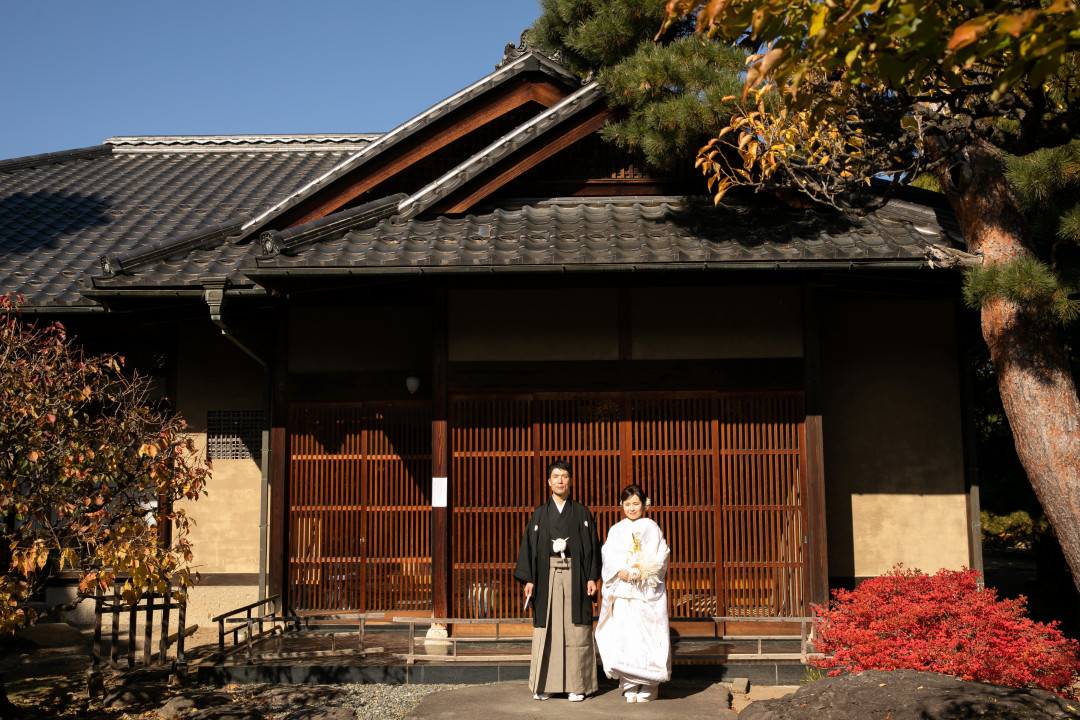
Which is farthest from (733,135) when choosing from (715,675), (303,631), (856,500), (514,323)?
(303,631)

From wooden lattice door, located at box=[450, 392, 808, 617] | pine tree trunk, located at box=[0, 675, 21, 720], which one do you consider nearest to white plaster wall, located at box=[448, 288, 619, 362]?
wooden lattice door, located at box=[450, 392, 808, 617]

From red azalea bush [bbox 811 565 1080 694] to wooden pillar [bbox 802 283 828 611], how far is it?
3.39ft

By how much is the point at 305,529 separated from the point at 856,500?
557 centimetres

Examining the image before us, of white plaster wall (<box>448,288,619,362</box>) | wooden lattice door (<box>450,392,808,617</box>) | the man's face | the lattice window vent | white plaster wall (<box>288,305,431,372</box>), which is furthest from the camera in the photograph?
the lattice window vent

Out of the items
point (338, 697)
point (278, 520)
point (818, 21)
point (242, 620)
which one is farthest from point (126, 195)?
point (818, 21)

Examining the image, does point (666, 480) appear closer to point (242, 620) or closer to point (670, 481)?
point (670, 481)

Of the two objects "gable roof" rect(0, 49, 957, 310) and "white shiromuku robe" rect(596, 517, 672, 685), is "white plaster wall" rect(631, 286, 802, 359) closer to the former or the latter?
"gable roof" rect(0, 49, 957, 310)

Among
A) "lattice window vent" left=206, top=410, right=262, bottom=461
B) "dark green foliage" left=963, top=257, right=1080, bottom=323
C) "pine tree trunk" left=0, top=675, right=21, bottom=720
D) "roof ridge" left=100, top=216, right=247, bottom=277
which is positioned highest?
"roof ridge" left=100, top=216, right=247, bottom=277

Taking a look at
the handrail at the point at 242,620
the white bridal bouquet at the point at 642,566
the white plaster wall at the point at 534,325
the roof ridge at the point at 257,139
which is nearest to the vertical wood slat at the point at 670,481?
the white plaster wall at the point at 534,325

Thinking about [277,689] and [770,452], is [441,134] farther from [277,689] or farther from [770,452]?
[277,689]

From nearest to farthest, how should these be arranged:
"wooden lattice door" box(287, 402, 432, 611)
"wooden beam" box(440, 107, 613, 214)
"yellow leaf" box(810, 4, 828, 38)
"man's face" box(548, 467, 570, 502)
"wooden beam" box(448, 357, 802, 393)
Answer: "yellow leaf" box(810, 4, 828, 38) → "man's face" box(548, 467, 570, 502) → "wooden beam" box(448, 357, 802, 393) → "wooden beam" box(440, 107, 613, 214) → "wooden lattice door" box(287, 402, 432, 611)

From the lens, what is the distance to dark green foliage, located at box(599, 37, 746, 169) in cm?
778

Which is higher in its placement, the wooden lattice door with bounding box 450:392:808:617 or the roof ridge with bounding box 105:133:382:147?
the roof ridge with bounding box 105:133:382:147

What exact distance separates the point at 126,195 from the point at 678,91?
9379 mm
